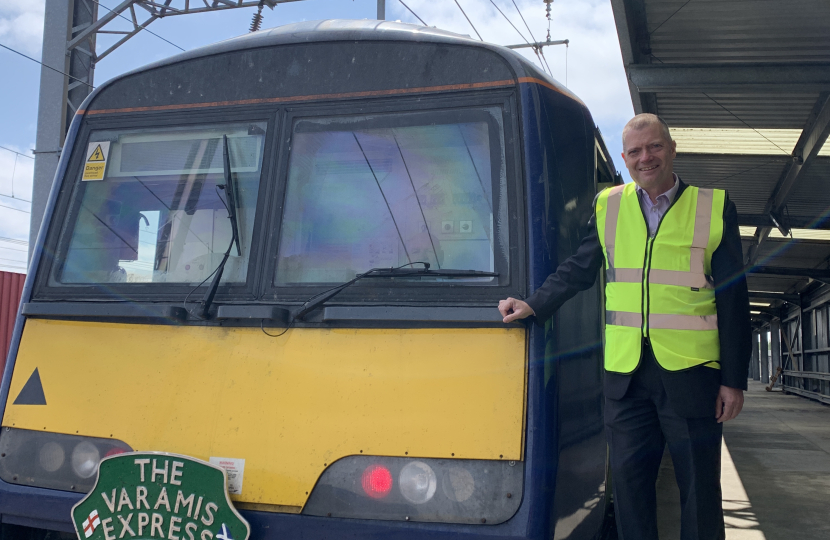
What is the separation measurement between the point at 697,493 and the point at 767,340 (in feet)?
142

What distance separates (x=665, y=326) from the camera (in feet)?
8.25

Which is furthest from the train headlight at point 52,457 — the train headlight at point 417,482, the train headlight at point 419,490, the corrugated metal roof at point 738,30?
the corrugated metal roof at point 738,30

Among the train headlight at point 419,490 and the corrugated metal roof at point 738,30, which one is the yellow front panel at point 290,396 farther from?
the corrugated metal roof at point 738,30

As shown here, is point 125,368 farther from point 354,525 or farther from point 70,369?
point 354,525

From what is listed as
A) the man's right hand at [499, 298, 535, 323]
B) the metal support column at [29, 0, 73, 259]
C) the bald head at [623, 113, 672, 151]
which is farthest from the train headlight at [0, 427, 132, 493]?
the metal support column at [29, 0, 73, 259]

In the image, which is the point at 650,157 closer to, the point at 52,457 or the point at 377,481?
the point at 377,481

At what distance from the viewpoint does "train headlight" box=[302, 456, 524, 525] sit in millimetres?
2363

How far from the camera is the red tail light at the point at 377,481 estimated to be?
7.99 feet

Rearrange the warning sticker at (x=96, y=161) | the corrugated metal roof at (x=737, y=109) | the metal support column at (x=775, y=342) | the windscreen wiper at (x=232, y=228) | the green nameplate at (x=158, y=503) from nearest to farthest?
the green nameplate at (x=158, y=503)
the windscreen wiper at (x=232, y=228)
the warning sticker at (x=96, y=161)
the corrugated metal roof at (x=737, y=109)
the metal support column at (x=775, y=342)

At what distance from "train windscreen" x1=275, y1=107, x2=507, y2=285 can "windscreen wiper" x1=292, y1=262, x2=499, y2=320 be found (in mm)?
47

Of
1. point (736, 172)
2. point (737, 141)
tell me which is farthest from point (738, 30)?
point (736, 172)

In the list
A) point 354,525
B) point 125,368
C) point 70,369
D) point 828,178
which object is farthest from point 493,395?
point 828,178

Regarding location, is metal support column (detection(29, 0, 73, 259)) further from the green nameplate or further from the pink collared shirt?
the pink collared shirt

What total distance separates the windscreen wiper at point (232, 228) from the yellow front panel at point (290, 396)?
109 mm
